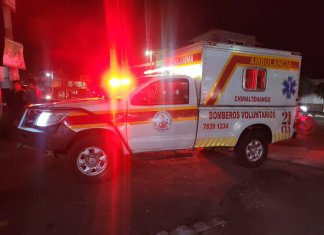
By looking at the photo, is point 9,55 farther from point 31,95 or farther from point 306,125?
point 306,125

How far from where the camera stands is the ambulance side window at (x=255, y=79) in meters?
6.08

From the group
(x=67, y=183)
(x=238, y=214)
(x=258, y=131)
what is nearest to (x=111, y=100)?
(x=67, y=183)

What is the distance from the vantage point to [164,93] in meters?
5.46

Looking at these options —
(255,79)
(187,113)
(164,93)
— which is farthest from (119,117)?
(255,79)

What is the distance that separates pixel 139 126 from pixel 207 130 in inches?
58.2

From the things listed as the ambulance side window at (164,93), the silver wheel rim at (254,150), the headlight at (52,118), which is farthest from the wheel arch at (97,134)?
the silver wheel rim at (254,150)

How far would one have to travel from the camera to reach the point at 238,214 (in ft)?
13.0

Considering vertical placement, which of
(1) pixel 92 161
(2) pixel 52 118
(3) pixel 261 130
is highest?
(2) pixel 52 118

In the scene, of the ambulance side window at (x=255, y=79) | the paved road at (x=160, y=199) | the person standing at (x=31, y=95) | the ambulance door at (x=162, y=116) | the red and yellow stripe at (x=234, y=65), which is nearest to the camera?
the paved road at (x=160, y=199)

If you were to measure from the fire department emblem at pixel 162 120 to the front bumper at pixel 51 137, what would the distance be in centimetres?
152

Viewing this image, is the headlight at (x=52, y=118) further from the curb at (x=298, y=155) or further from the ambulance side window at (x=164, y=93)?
the curb at (x=298, y=155)

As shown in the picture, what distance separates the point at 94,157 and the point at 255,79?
3826 millimetres

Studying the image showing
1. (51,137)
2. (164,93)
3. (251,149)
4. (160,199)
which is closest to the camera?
(160,199)

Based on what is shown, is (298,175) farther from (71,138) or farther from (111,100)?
(71,138)
